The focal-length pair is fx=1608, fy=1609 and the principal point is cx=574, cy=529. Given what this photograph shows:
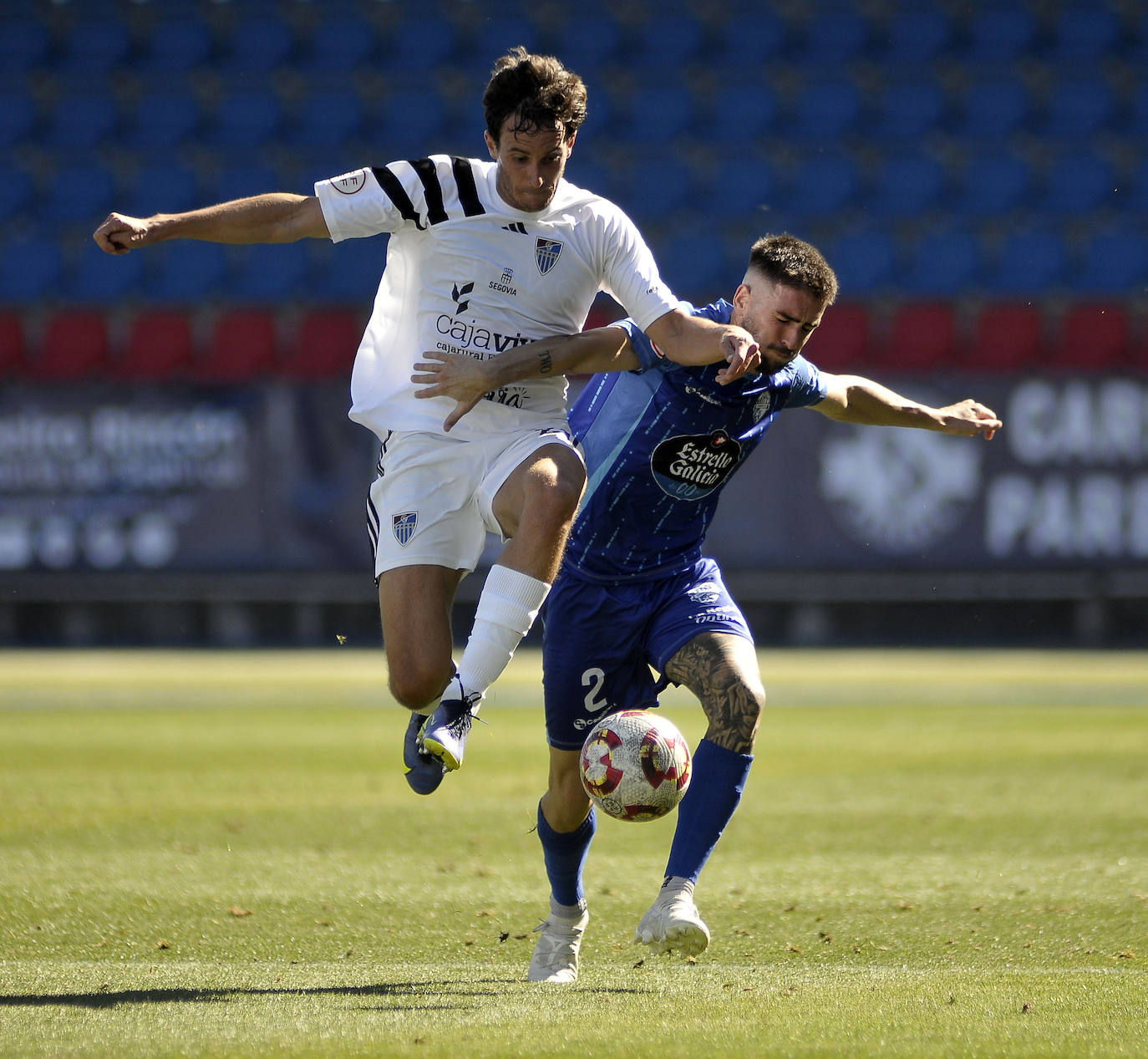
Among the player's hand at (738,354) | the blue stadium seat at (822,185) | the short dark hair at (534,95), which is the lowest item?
the player's hand at (738,354)

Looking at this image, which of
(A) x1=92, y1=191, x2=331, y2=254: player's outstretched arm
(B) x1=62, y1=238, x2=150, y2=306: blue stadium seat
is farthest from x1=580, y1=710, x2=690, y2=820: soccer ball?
(B) x1=62, y1=238, x2=150, y2=306: blue stadium seat

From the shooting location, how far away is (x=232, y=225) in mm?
4875

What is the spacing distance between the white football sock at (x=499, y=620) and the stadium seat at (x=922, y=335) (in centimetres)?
1285

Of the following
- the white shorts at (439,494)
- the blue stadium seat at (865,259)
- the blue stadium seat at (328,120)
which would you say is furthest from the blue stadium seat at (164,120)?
the white shorts at (439,494)

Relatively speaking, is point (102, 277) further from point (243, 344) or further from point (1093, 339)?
point (1093, 339)

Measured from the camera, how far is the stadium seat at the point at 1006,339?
17.1 metres

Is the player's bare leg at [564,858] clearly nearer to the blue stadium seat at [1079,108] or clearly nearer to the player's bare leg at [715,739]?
the player's bare leg at [715,739]

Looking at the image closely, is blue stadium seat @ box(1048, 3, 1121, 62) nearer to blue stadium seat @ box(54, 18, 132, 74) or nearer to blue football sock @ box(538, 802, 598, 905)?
blue stadium seat @ box(54, 18, 132, 74)

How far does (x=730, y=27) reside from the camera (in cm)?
2203

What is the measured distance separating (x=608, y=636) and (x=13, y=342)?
46.8ft

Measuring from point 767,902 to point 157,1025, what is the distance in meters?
2.67

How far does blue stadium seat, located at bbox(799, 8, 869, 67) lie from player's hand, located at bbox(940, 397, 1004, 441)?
16.8 metres

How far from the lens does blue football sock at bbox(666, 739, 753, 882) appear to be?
Answer: 4762mm

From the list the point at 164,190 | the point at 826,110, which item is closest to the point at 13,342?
the point at 164,190
